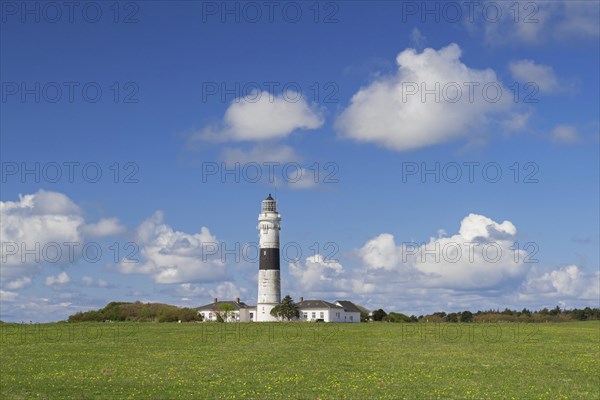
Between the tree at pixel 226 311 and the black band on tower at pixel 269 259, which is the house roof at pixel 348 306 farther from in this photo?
the black band on tower at pixel 269 259

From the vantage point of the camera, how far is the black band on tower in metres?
139

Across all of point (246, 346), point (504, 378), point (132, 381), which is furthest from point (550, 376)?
point (246, 346)

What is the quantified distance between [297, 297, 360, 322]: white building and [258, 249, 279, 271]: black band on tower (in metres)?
35.0

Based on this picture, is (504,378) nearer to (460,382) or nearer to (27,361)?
(460,382)

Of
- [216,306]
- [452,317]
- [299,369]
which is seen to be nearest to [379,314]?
[452,317]

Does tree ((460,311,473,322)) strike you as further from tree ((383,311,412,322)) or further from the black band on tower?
the black band on tower

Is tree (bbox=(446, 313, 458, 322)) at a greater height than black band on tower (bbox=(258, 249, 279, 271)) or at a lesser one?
lesser

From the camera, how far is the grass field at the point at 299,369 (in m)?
34.4

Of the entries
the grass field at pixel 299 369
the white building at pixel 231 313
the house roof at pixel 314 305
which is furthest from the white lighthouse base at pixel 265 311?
the grass field at pixel 299 369

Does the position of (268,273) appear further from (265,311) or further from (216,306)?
(216,306)

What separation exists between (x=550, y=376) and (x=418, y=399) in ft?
40.8

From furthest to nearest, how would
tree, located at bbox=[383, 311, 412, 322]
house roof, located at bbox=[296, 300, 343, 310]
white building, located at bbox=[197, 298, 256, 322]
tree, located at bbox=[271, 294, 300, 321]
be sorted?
house roof, located at bbox=[296, 300, 343, 310], white building, located at bbox=[197, 298, 256, 322], tree, located at bbox=[383, 311, 412, 322], tree, located at bbox=[271, 294, 300, 321]

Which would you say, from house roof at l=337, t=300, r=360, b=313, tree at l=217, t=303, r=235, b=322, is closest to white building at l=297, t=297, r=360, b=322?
house roof at l=337, t=300, r=360, b=313

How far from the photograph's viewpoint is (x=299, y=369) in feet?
141
